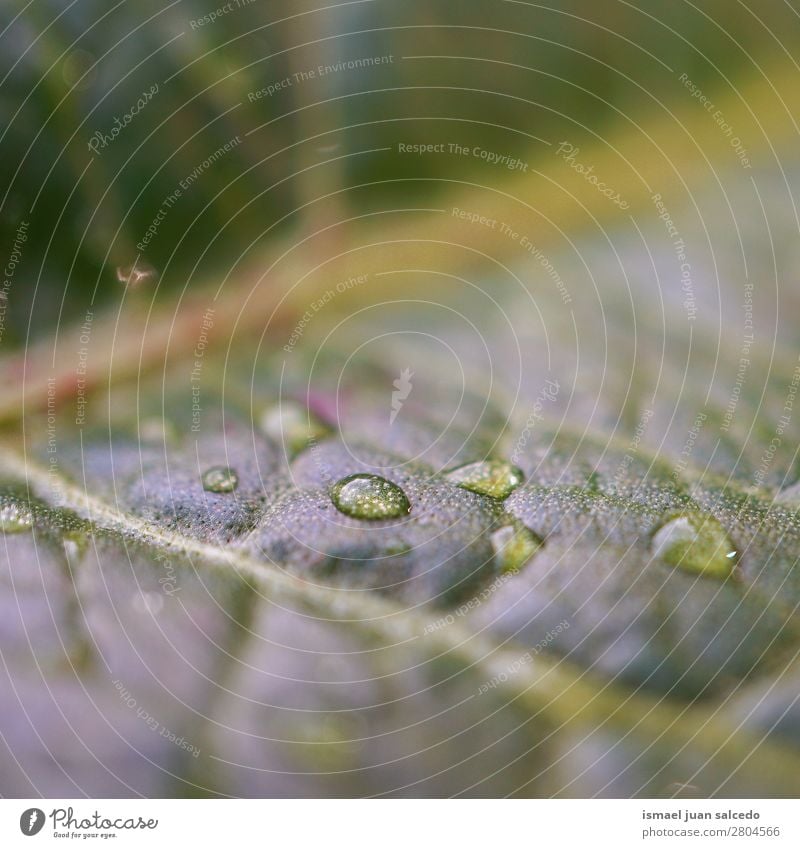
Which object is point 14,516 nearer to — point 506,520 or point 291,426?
point 291,426

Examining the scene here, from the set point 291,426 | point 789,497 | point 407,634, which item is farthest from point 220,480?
point 789,497

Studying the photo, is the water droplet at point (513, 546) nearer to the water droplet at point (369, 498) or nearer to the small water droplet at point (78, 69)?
the water droplet at point (369, 498)

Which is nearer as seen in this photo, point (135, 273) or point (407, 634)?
point (407, 634)

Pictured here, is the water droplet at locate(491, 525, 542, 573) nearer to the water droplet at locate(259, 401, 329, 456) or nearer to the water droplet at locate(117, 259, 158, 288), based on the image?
the water droplet at locate(259, 401, 329, 456)

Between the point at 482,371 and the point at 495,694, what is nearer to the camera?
the point at 495,694

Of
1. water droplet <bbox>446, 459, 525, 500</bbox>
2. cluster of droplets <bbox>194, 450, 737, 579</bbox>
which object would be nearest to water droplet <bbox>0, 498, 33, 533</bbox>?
cluster of droplets <bbox>194, 450, 737, 579</bbox>

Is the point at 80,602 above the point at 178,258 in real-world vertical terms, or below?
below
